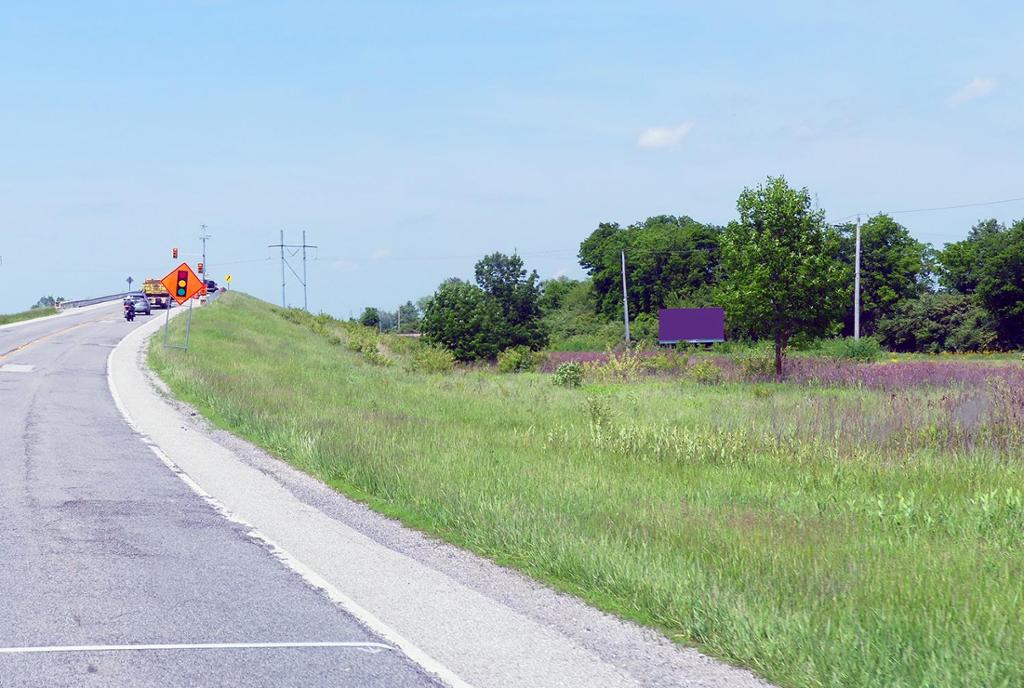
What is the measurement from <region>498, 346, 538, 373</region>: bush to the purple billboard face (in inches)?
1056

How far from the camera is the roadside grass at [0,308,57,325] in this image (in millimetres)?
69863

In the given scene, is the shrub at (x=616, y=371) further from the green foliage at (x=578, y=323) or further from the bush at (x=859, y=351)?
the green foliage at (x=578, y=323)

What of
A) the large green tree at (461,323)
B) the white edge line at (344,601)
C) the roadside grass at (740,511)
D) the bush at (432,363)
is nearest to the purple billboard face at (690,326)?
the large green tree at (461,323)

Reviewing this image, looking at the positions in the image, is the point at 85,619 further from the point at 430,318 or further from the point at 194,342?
the point at 430,318

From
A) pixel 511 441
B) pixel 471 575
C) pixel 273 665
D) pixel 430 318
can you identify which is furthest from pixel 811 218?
pixel 430 318

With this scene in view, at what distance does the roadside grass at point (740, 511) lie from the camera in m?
6.57

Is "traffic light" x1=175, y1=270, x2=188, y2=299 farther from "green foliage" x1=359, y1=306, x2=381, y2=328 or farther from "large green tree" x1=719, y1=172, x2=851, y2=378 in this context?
"green foliage" x1=359, y1=306, x2=381, y2=328

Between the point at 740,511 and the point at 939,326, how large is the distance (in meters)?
82.5

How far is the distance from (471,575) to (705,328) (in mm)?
75632

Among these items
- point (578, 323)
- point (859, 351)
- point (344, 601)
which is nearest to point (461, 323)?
point (578, 323)

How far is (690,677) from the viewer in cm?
621

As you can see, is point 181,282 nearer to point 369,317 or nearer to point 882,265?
point 882,265

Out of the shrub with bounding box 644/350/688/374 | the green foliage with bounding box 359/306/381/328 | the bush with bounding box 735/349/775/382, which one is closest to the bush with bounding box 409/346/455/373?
the shrub with bounding box 644/350/688/374

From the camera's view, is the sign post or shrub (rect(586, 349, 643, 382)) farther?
shrub (rect(586, 349, 643, 382))
